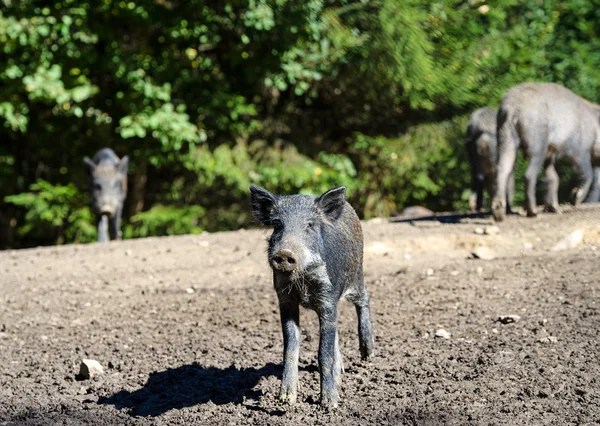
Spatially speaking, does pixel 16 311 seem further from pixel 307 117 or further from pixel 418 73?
pixel 307 117

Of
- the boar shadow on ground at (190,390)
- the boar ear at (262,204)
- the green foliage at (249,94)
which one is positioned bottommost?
the boar shadow on ground at (190,390)

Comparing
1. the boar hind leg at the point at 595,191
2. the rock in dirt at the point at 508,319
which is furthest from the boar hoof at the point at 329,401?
the boar hind leg at the point at 595,191

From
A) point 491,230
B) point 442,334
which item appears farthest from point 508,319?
point 491,230

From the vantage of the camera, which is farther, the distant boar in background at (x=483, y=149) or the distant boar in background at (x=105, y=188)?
the distant boar in background at (x=105, y=188)

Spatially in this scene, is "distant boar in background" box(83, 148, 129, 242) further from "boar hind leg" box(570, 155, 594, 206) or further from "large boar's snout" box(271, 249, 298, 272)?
"large boar's snout" box(271, 249, 298, 272)

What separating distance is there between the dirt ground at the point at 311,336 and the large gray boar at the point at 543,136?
0.64 metres

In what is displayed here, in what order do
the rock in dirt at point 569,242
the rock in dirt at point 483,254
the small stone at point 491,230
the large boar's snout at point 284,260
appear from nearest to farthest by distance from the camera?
the large boar's snout at point 284,260, the rock in dirt at point 483,254, the rock in dirt at point 569,242, the small stone at point 491,230

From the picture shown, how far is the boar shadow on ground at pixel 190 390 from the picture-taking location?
5340mm

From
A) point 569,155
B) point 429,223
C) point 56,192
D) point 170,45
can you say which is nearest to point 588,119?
point 569,155

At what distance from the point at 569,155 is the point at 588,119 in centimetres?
61

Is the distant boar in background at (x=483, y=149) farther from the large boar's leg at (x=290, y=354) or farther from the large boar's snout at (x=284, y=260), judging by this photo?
the large boar's snout at (x=284, y=260)

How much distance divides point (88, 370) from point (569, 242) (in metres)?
5.48

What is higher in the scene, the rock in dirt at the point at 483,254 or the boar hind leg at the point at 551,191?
the boar hind leg at the point at 551,191

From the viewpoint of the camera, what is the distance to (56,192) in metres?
16.1
